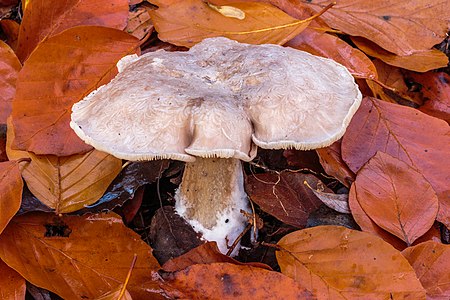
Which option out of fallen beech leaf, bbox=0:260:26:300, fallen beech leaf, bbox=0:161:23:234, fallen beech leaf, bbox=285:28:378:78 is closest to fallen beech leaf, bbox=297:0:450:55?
fallen beech leaf, bbox=285:28:378:78

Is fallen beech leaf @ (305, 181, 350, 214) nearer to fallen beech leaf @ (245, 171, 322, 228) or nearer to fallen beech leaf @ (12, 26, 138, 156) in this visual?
fallen beech leaf @ (245, 171, 322, 228)

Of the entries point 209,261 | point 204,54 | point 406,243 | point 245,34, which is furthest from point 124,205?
point 406,243

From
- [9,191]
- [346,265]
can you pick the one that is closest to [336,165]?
[346,265]

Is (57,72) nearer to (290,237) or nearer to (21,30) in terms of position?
(21,30)

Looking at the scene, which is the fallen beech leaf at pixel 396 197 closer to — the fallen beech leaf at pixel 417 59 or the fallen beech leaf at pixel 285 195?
the fallen beech leaf at pixel 285 195

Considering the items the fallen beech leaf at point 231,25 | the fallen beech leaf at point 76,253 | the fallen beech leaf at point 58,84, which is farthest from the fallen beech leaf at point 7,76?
the fallen beech leaf at point 231,25

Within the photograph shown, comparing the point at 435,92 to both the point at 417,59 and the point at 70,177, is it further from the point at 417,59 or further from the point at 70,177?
the point at 70,177
